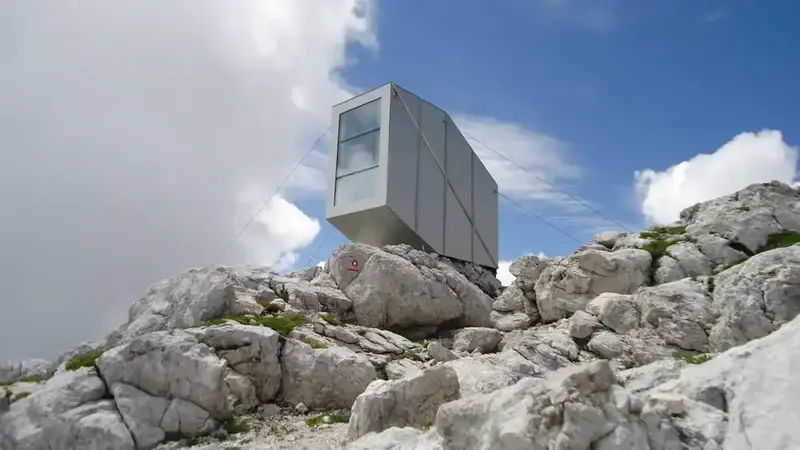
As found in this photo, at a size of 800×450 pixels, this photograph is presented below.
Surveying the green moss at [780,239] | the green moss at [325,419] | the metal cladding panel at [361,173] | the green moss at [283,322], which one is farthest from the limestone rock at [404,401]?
the metal cladding panel at [361,173]

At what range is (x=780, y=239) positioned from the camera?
24531 mm

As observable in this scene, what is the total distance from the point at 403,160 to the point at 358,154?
322 cm

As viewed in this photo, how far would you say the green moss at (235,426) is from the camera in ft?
63.1

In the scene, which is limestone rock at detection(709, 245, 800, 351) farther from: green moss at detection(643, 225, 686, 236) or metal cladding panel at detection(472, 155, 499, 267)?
metal cladding panel at detection(472, 155, 499, 267)

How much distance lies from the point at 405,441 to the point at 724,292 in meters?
14.9

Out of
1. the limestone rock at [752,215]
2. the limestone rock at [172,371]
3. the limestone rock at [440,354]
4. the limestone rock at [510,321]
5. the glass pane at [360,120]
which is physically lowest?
the limestone rock at [172,371]

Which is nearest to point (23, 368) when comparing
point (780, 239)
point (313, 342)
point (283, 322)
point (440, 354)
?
point (283, 322)

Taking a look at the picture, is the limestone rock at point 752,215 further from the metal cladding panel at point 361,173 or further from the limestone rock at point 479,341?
the metal cladding panel at point 361,173

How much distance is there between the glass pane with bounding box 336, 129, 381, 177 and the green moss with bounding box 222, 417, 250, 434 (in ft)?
73.4

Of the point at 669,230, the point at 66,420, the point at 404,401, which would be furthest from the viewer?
the point at 669,230

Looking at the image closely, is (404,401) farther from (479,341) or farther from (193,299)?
(193,299)

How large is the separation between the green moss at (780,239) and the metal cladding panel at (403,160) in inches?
812

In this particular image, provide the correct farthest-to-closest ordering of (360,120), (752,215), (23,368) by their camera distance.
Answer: (360,120)
(23,368)
(752,215)

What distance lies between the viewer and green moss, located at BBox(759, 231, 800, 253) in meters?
23.7
